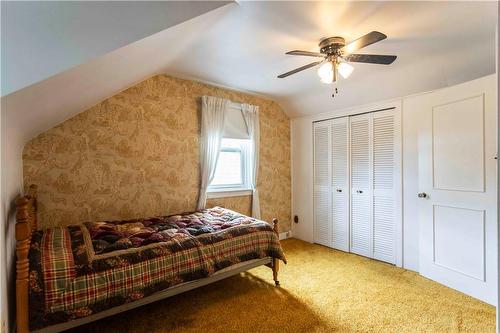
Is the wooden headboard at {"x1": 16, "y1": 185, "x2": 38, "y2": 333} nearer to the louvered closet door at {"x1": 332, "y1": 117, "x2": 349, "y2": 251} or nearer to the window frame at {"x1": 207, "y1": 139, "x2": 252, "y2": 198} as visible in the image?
the window frame at {"x1": 207, "y1": 139, "x2": 252, "y2": 198}

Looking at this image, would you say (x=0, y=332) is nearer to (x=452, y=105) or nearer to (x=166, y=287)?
(x=166, y=287)

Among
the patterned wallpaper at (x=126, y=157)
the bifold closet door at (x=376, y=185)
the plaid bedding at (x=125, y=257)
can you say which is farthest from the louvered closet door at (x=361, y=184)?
the patterned wallpaper at (x=126, y=157)

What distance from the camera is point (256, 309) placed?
7.11ft

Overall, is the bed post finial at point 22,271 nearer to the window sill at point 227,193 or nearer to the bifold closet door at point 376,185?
the window sill at point 227,193

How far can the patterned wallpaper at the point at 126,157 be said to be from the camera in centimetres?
243

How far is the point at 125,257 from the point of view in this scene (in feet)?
5.79

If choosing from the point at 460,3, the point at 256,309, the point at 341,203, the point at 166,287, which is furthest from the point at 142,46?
the point at 341,203

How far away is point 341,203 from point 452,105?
5.95 feet

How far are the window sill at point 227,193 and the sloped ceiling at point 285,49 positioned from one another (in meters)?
1.54

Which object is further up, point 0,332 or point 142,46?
point 142,46

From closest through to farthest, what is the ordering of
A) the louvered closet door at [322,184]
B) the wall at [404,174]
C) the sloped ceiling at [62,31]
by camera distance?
the sloped ceiling at [62,31] → the wall at [404,174] → the louvered closet door at [322,184]

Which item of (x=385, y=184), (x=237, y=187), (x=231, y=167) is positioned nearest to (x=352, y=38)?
(x=385, y=184)

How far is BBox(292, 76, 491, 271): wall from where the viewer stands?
2.93 m

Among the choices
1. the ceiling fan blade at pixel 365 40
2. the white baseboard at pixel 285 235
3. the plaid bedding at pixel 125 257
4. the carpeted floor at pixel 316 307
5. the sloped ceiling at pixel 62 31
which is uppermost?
the ceiling fan blade at pixel 365 40
